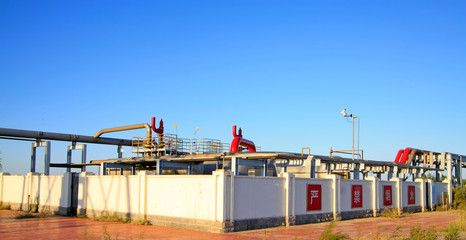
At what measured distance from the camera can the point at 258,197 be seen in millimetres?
19828

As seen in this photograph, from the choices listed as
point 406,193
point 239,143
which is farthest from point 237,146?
point 406,193

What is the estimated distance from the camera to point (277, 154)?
1000 inches

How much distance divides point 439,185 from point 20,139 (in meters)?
35.0

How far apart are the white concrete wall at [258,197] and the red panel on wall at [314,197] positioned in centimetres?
205

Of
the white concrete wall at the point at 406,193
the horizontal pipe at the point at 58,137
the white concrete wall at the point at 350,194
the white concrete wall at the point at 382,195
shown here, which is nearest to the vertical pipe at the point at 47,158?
the horizontal pipe at the point at 58,137

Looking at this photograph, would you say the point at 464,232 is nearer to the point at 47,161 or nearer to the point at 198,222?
the point at 198,222

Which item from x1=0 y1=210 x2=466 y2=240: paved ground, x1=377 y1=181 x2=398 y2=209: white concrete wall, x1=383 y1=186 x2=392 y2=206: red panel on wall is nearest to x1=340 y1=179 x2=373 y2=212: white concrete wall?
x1=377 y1=181 x2=398 y2=209: white concrete wall

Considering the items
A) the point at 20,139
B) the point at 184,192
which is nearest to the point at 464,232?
the point at 184,192

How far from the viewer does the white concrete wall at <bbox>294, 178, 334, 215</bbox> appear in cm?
2180

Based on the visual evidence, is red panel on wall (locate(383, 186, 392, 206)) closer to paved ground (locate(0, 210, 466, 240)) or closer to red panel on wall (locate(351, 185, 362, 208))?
red panel on wall (locate(351, 185, 362, 208))

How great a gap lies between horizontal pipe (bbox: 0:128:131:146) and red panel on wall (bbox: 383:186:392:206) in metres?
26.1

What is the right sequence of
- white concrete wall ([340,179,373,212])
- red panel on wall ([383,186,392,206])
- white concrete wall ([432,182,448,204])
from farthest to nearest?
1. white concrete wall ([432,182,448,204])
2. red panel on wall ([383,186,392,206])
3. white concrete wall ([340,179,373,212])

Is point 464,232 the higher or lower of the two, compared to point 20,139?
lower

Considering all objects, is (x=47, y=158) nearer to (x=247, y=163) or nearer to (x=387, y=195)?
(x=247, y=163)
